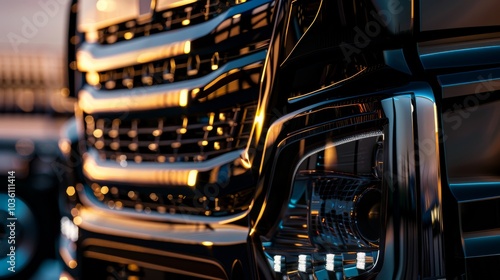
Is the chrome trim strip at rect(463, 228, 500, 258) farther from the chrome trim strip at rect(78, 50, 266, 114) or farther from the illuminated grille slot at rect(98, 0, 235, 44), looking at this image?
the illuminated grille slot at rect(98, 0, 235, 44)

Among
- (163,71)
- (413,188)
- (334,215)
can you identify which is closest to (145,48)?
(163,71)

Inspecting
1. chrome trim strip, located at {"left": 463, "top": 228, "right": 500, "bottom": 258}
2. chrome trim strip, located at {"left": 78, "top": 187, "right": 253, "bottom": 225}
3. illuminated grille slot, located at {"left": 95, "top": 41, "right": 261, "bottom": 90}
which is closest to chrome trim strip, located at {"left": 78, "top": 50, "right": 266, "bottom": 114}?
illuminated grille slot, located at {"left": 95, "top": 41, "right": 261, "bottom": 90}

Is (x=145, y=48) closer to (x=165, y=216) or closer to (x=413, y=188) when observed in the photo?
(x=165, y=216)

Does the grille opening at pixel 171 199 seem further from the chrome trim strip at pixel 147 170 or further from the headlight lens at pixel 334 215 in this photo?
the headlight lens at pixel 334 215

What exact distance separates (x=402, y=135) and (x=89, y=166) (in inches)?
51.5

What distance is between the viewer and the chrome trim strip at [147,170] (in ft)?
5.93

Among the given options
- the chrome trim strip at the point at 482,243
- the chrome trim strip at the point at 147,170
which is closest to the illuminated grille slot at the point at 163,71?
the chrome trim strip at the point at 147,170

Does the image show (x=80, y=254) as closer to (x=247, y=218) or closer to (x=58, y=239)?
(x=58, y=239)

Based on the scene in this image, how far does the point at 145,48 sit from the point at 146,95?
0.40ft

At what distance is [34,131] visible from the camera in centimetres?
265

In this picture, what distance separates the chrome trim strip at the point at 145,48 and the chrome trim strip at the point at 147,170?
265mm

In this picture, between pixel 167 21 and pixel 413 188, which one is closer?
pixel 413 188

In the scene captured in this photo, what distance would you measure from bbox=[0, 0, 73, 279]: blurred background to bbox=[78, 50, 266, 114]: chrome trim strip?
0.49 feet

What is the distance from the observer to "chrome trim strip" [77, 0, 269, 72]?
5.64 ft
